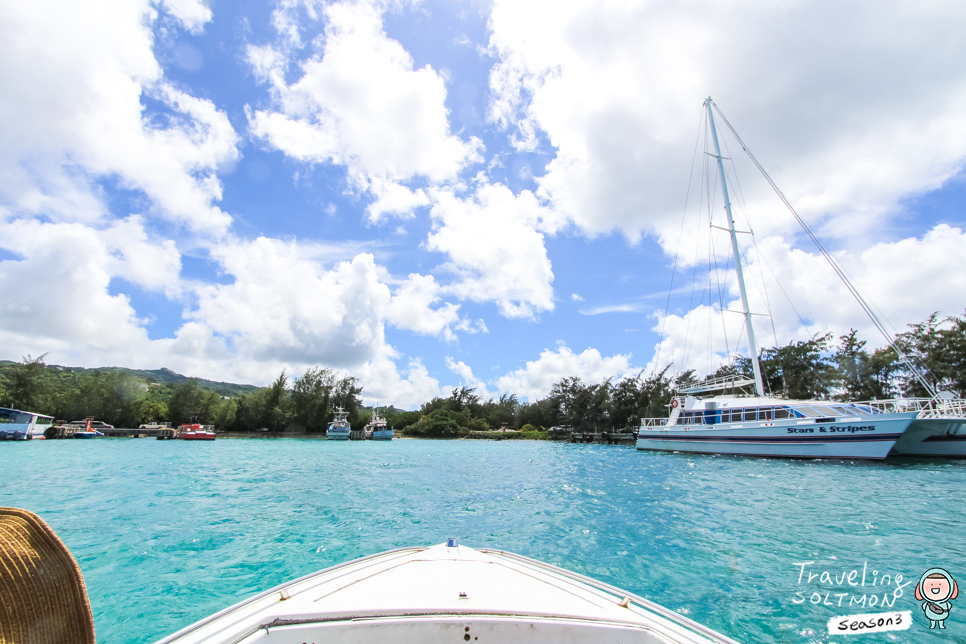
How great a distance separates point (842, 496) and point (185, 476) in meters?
24.6

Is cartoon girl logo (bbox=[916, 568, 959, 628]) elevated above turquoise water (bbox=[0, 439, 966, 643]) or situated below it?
above

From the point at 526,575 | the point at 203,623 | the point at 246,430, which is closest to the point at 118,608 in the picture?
the point at 203,623

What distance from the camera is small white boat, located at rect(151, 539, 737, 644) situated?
97.3 inches

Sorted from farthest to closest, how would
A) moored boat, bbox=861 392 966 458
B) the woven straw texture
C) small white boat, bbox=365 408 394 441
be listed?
small white boat, bbox=365 408 394 441 < moored boat, bbox=861 392 966 458 < the woven straw texture

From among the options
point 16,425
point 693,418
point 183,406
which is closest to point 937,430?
point 693,418

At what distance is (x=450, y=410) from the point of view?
305 ft

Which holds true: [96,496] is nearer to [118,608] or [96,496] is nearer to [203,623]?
[118,608]

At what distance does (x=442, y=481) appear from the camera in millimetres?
17375

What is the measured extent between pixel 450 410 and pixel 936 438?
3138 inches

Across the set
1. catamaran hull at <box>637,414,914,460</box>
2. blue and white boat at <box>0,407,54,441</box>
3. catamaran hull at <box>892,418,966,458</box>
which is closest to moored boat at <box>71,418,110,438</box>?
blue and white boat at <box>0,407,54,441</box>

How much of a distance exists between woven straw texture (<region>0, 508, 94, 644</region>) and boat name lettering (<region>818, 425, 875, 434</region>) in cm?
2730

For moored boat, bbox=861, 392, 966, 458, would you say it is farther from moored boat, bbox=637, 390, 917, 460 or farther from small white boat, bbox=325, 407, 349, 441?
small white boat, bbox=325, 407, 349, 441

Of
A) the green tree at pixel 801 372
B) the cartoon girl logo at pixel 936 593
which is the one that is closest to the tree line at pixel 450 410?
the green tree at pixel 801 372

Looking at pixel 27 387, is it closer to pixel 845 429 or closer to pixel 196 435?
pixel 196 435
